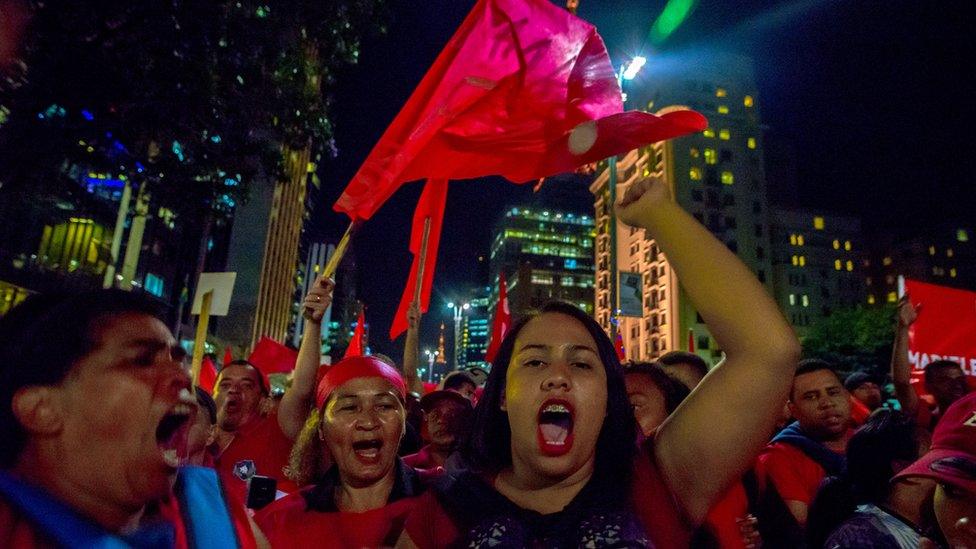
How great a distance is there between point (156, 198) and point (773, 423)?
33.4 feet

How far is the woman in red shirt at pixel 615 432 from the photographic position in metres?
1.81

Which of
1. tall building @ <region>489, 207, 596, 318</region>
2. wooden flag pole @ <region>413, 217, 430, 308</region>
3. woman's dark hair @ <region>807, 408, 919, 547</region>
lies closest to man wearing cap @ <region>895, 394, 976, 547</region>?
woman's dark hair @ <region>807, 408, 919, 547</region>

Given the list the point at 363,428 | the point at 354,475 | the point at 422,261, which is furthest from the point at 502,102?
the point at 354,475

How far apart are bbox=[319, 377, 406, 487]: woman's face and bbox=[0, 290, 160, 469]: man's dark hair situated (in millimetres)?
1818

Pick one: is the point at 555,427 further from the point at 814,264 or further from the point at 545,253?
the point at 545,253

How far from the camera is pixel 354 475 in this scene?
323 cm

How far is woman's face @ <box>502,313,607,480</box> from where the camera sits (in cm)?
207

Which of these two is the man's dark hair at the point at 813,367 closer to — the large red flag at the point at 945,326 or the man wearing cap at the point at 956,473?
the man wearing cap at the point at 956,473

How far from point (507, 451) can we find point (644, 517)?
70 centimetres

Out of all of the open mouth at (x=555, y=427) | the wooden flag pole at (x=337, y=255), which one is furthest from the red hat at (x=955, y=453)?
the wooden flag pole at (x=337, y=255)

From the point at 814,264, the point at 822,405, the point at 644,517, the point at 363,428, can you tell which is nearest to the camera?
the point at 644,517

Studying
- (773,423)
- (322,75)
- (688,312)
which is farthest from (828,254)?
(773,423)

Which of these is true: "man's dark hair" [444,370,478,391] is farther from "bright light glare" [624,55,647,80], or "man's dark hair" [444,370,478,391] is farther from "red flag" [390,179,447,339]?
"bright light glare" [624,55,647,80]

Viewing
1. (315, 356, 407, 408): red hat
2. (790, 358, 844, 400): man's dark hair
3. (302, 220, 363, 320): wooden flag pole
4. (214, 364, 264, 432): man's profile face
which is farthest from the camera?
(214, 364, 264, 432): man's profile face
